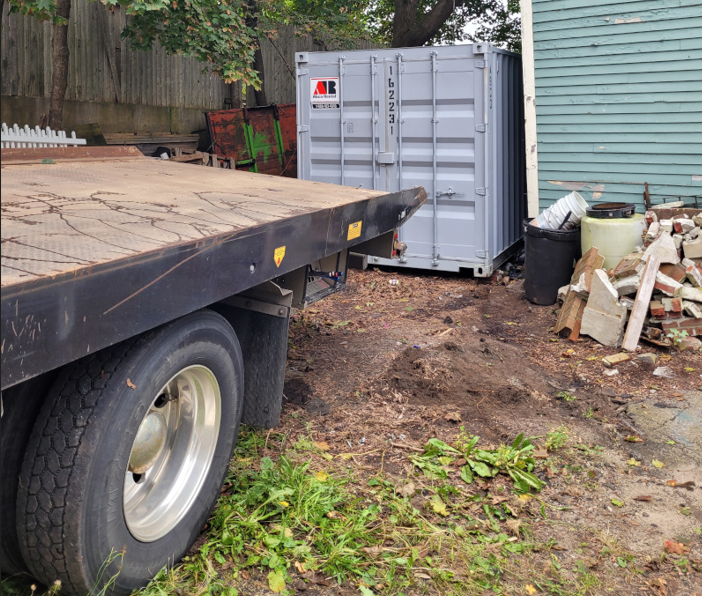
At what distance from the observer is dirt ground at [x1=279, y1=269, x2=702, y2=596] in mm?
3314

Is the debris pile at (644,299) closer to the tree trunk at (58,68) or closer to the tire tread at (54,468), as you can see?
the tire tread at (54,468)

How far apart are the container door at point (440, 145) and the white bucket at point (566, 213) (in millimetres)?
756

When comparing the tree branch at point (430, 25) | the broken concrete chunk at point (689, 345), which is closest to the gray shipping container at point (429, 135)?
the broken concrete chunk at point (689, 345)

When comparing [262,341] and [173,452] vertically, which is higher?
[262,341]

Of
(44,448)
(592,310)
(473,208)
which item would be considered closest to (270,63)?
(473,208)

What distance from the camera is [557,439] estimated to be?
4.13m

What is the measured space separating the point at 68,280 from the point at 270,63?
13622 millimetres

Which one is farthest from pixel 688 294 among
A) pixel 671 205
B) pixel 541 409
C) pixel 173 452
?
pixel 173 452

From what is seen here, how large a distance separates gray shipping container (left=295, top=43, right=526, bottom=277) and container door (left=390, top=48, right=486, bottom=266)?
0.04ft

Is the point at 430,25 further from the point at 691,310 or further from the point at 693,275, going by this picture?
the point at 691,310

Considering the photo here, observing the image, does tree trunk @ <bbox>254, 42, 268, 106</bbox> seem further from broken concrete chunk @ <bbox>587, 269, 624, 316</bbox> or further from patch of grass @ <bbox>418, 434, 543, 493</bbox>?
patch of grass @ <bbox>418, 434, 543, 493</bbox>

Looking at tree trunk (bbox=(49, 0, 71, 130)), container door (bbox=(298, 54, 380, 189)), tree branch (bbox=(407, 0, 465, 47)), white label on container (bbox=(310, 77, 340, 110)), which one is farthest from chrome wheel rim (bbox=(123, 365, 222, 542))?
tree branch (bbox=(407, 0, 465, 47))

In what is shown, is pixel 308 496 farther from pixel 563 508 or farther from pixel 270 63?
pixel 270 63

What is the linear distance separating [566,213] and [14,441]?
6.59 meters
